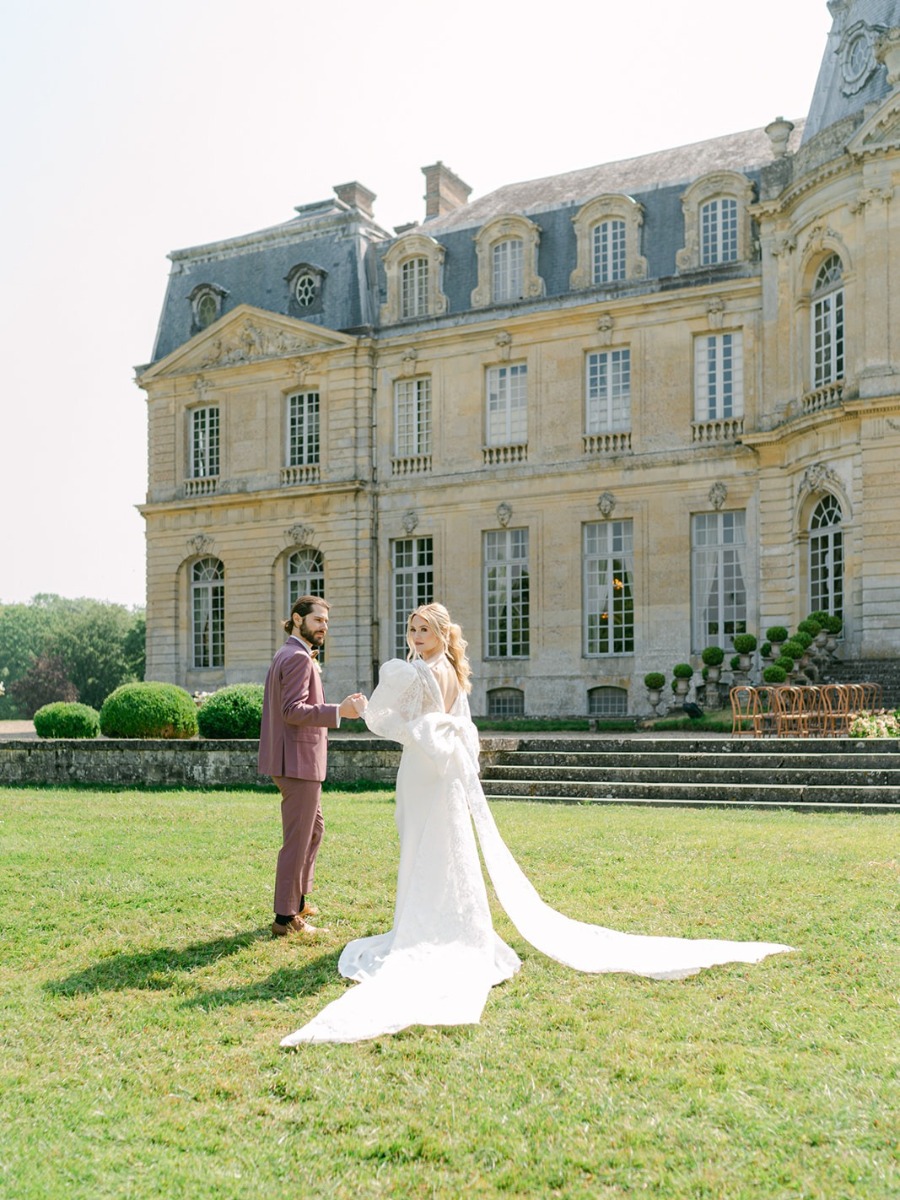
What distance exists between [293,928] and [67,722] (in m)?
12.9

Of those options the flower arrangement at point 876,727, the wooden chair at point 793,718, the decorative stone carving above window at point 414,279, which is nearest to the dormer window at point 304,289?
the decorative stone carving above window at point 414,279

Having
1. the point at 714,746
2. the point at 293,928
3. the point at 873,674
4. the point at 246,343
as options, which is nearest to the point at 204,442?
the point at 246,343

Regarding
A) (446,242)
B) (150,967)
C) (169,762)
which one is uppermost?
(446,242)

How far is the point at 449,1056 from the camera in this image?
4844 mm

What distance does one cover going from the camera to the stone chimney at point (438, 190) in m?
30.2

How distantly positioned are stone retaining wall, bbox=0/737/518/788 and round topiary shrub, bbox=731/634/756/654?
750 centimetres

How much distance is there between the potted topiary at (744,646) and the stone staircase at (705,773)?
6305mm

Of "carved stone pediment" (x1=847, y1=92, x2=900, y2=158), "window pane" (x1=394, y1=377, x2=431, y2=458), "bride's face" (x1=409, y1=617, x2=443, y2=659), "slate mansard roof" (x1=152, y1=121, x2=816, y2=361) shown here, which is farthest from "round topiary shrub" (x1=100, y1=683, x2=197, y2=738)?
"carved stone pediment" (x1=847, y1=92, x2=900, y2=158)

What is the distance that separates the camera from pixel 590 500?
2509 centimetres

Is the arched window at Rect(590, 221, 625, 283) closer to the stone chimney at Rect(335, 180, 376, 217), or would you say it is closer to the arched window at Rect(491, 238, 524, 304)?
the arched window at Rect(491, 238, 524, 304)

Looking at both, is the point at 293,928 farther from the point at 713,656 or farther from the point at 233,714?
the point at 713,656

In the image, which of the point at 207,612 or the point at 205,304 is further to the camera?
the point at 205,304

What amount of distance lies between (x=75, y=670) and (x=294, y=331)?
96.8 ft

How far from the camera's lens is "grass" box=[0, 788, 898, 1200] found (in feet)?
12.6
